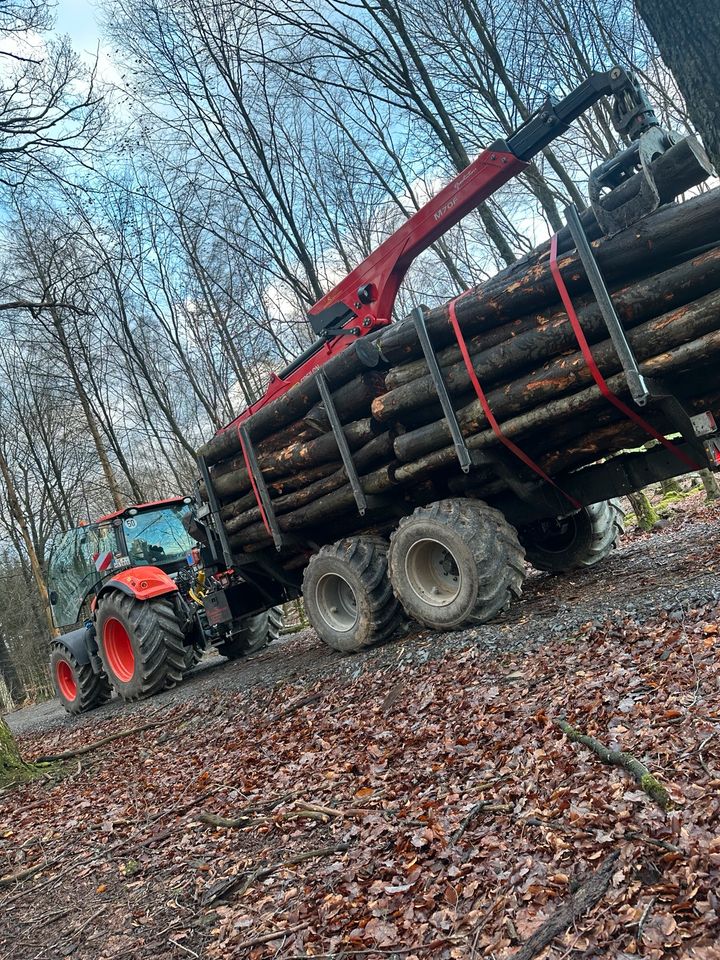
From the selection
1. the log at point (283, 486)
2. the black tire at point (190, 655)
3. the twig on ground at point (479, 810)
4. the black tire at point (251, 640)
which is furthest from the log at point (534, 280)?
the black tire at point (251, 640)

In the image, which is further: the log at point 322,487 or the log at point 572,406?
the log at point 322,487

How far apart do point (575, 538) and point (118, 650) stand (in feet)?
22.8

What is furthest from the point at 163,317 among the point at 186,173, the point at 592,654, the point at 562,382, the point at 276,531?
the point at 592,654

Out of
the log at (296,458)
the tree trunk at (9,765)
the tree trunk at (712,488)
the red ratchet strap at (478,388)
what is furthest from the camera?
the tree trunk at (712,488)

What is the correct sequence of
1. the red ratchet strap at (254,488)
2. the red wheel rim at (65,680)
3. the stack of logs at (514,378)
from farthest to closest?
the red wheel rim at (65,680) → the red ratchet strap at (254,488) → the stack of logs at (514,378)

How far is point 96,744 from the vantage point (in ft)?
24.8

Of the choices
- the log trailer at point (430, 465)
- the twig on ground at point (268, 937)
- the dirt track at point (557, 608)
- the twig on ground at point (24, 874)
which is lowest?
the twig on ground at point (268, 937)

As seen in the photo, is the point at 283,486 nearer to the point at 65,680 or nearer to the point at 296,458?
the point at 296,458

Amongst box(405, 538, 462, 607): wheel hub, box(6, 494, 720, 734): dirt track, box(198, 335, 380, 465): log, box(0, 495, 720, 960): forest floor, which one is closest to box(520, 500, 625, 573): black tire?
box(6, 494, 720, 734): dirt track

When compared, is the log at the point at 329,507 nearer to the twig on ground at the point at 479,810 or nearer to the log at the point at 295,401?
the log at the point at 295,401

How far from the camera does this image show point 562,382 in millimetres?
5672

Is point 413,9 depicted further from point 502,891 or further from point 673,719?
point 502,891

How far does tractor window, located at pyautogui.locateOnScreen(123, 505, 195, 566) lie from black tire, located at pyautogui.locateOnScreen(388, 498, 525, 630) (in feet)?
16.3

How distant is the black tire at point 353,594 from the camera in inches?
286
